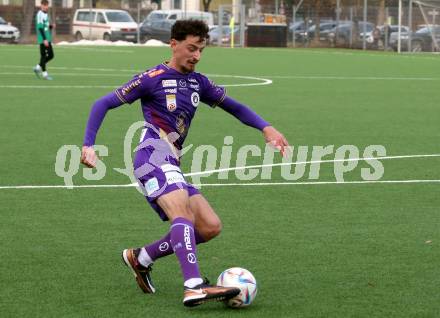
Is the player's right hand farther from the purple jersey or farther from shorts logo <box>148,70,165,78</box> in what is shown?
shorts logo <box>148,70,165,78</box>

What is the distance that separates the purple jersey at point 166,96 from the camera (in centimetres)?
785

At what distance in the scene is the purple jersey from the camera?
25.8 feet

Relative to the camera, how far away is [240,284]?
24.3ft

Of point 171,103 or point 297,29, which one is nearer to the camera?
point 171,103

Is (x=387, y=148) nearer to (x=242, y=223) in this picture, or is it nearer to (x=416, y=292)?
(x=242, y=223)

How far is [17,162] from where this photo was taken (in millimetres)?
14219

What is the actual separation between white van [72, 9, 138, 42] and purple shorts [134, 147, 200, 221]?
57.4 m

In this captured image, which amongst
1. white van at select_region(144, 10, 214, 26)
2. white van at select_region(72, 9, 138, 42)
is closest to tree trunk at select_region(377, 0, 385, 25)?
white van at select_region(144, 10, 214, 26)

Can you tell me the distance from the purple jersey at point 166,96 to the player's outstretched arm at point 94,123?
7 cm

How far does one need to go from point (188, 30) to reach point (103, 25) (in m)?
58.3

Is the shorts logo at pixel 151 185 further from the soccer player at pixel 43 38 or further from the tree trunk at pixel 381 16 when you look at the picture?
the tree trunk at pixel 381 16

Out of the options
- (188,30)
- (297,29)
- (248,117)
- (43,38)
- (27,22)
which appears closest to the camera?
(188,30)

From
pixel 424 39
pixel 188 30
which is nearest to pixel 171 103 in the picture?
pixel 188 30

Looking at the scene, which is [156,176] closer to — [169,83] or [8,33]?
[169,83]
